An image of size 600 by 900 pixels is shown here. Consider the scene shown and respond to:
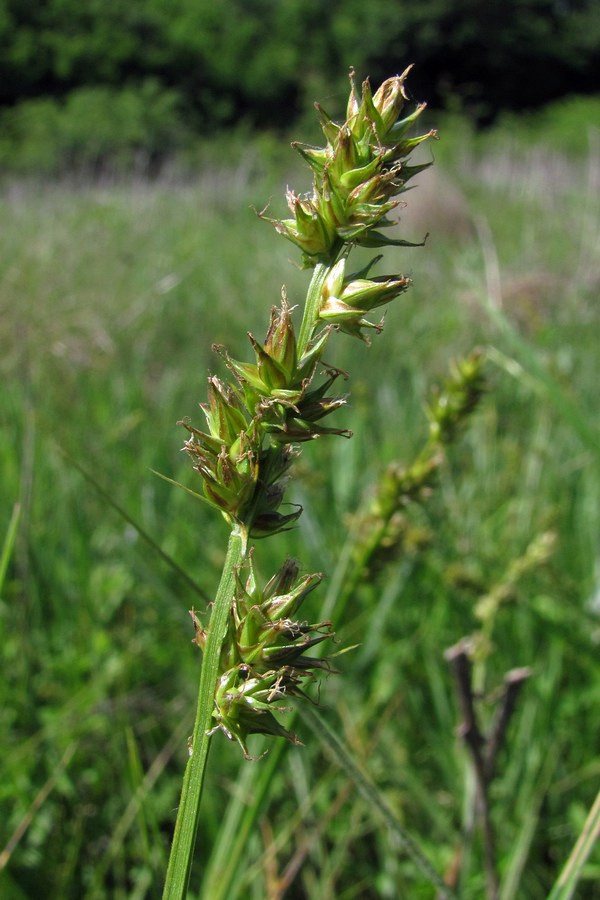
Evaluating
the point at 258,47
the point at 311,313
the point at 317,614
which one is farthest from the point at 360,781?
the point at 258,47

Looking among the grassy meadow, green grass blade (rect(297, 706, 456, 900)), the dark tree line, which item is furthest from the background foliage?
green grass blade (rect(297, 706, 456, 900))

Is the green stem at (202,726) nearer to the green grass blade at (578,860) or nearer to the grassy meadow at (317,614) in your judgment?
the grassy meadow at (317,614)

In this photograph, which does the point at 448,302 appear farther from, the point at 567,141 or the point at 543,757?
the point at 567,141

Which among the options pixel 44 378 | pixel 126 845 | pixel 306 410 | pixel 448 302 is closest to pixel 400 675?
pixel 126 845

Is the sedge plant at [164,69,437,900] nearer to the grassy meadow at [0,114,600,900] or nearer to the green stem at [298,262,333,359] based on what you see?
the green stem at [298,262,333,359]

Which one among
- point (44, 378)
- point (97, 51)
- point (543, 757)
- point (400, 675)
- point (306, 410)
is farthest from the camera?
point (97, 51)

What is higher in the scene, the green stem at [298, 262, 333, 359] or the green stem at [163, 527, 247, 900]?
the green stem at [298, 262, 333, 359]
